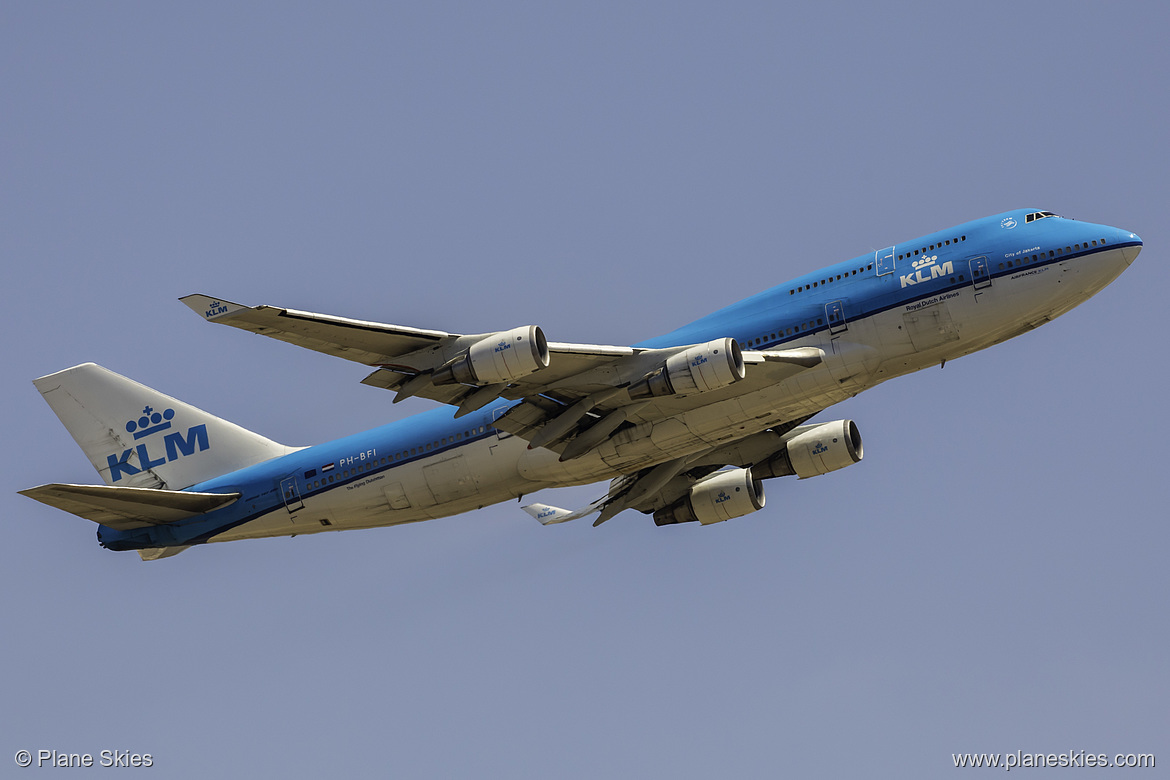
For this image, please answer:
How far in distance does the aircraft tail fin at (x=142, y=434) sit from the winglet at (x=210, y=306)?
42.7ft

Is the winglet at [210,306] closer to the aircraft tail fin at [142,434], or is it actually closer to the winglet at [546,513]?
the aircraft tail fin at [142,434]

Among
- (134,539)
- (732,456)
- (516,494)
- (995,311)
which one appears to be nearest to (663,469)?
(732,456)

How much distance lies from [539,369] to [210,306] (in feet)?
27.1

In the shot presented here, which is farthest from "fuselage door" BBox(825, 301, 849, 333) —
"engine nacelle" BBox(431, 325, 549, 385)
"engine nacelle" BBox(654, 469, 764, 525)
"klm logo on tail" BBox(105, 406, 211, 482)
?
"klm logo on tail" BBox(105, 406, 211, 482)

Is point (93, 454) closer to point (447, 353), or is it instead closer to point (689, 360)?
point (447, 353)

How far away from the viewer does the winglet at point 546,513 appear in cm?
4621

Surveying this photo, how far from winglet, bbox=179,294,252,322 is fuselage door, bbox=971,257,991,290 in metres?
19.2

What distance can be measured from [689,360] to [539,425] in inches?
219

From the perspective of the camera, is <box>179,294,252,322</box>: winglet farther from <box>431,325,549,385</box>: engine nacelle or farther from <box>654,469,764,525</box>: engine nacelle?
<box>654,469,764,525</box>: engine nacelle

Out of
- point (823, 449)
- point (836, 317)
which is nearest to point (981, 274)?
point (836, 317)

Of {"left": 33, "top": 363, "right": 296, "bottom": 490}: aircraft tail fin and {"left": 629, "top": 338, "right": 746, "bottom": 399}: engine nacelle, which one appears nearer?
{"left": 629, "top": 338, "right": 746, "bottom": 399}: engine nacelle

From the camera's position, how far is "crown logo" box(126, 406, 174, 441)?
45.7m

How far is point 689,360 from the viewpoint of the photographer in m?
34.0

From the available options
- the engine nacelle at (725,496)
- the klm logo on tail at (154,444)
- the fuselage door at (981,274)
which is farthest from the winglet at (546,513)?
the fuselage door at (981,274)
